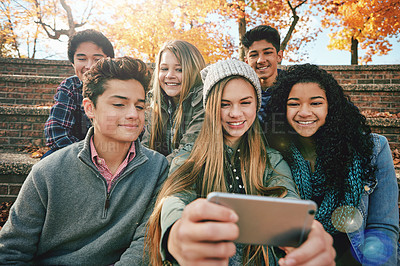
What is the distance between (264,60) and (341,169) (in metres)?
1.90

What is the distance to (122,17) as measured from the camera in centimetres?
1082

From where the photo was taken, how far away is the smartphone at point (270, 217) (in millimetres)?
588

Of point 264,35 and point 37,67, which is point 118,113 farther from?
point 37,67

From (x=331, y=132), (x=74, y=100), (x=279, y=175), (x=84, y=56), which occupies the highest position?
(x=84, y=56)

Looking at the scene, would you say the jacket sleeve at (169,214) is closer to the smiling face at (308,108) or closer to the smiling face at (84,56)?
the smiling face at (308,108)

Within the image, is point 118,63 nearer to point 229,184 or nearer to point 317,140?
point 229,184

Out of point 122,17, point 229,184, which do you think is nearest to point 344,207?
point 229,184

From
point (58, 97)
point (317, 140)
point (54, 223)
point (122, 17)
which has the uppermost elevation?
point (122, 17)

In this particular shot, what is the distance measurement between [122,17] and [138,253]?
1157 cm

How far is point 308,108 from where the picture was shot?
1627 millimetres

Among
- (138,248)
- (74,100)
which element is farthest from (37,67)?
(138,248)

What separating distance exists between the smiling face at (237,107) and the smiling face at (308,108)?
0.33 m

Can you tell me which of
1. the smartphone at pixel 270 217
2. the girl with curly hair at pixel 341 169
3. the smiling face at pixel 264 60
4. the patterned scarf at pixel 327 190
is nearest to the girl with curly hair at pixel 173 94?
the smiling face at pixel 264 60

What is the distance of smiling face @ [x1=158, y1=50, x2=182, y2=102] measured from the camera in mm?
2525
